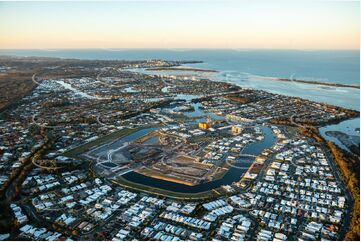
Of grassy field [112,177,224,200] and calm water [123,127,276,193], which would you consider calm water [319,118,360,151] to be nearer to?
calm water [123,127,276,193]

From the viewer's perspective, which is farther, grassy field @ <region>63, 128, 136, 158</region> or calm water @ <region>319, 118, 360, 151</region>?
calm water @ <region>319, 118, 360, 151</region>

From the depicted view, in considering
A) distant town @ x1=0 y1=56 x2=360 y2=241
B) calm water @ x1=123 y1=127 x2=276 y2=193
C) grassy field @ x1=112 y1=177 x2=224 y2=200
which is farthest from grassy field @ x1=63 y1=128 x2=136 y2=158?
grassy field @ x1=112 y1=177 x2=224 y2=200

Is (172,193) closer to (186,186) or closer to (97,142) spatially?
(186,186)

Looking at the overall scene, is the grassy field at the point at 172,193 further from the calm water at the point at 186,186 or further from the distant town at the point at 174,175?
the calm water at the point at 186,186

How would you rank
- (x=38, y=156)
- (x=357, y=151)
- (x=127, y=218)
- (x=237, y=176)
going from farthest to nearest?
1. (x=357, y=151)
2. (x=38, y=156)
3. (x=237, y=176)
4. (x=127, y=218)

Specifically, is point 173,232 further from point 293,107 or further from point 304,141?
point 293,107

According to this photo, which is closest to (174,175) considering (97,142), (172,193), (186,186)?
(186,186)

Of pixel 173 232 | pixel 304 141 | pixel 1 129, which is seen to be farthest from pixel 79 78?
pixel 173 232

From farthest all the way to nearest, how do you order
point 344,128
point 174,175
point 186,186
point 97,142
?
point 344,128, point 97,142, point 174,175, point 186,186
